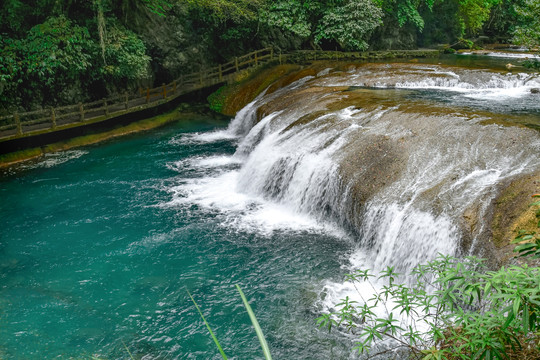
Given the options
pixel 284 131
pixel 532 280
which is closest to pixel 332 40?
pixel 284 131

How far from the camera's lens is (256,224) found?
35.7 feet

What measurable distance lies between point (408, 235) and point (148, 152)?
1210cm

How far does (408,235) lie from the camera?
8.29 meters

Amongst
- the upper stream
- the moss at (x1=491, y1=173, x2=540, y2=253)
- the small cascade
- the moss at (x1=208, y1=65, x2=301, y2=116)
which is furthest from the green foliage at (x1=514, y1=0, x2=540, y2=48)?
the moss at (x1=208, y1=65, x2=301, y2=116)

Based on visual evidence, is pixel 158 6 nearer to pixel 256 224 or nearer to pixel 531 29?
pixel 256 224

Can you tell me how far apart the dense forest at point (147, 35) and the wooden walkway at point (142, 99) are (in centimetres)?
75

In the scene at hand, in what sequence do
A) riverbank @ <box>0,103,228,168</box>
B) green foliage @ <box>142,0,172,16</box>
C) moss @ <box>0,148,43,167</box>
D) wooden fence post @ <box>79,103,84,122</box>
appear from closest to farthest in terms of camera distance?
moss @ <box>0,148,43,167</box>
riverbank @ <box>0,103,228,168</box>
wooden fence post @ <box>79,103,84,122</box>
green foliage @ <box>142,0,172,16</box>

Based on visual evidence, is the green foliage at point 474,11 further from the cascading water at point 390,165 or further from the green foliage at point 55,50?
the green foliage at point 55,50

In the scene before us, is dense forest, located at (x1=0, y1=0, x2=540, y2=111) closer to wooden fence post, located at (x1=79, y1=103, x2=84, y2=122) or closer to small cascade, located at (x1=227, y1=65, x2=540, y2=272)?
wooden fence post, located at (x1=79, y1=103, x2=84, y2=122)

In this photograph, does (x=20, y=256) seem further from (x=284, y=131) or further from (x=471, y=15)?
(x=471, y=15)

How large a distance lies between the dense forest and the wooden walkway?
0.75 metres

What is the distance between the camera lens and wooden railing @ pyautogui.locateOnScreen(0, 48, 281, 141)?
16469 mm

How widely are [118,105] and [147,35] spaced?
4.38m

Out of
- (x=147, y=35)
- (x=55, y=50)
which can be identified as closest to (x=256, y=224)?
(x=55, y=50)
